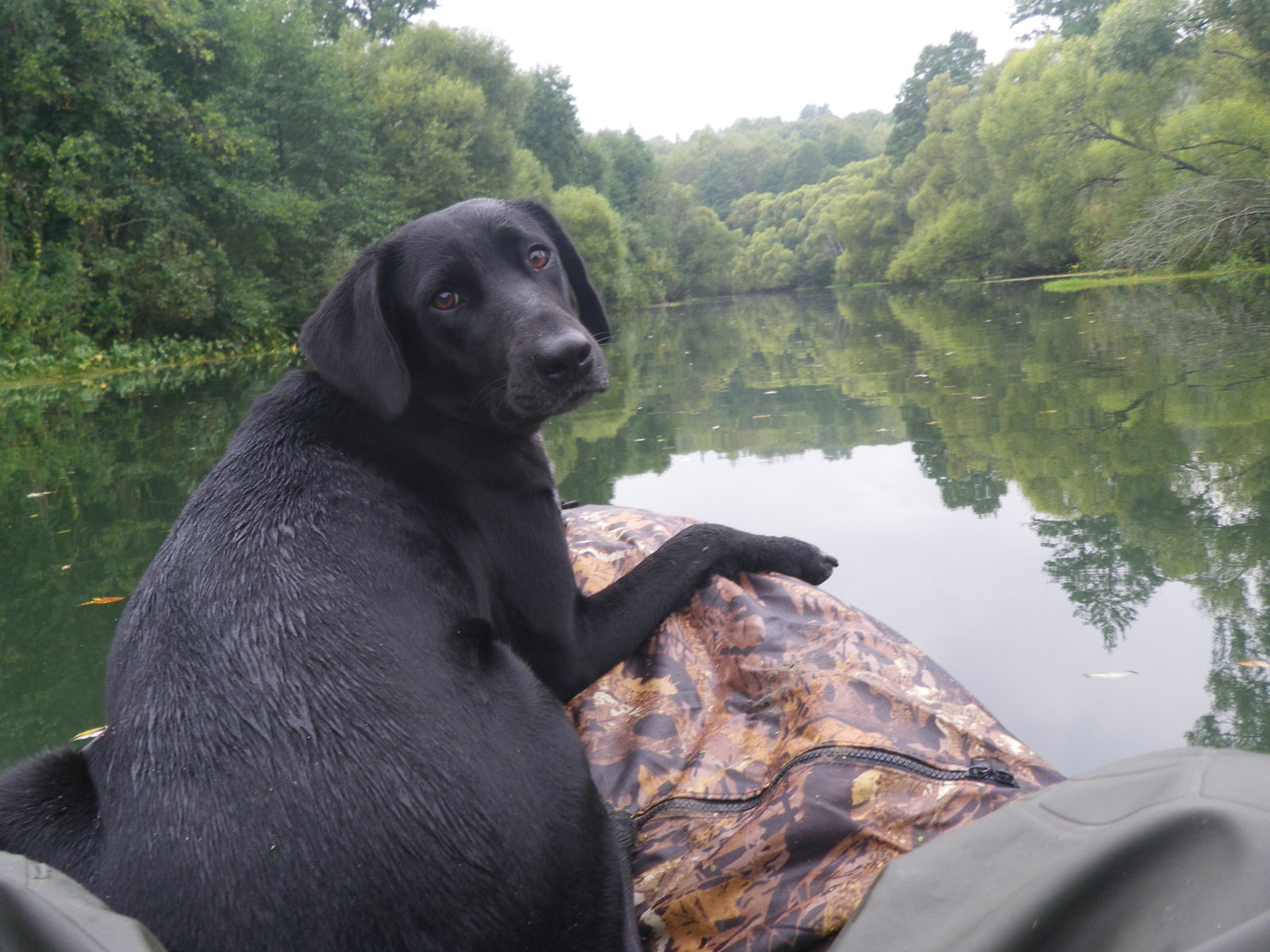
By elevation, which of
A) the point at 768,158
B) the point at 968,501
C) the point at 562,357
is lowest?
the point at 968,501

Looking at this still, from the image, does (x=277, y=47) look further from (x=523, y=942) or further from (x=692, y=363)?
(x=523, y=942)

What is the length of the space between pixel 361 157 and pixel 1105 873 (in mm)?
33296

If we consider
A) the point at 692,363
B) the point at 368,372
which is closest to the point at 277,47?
the point at 692,363

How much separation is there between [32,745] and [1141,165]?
2988 centimetres

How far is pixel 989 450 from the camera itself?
571cm

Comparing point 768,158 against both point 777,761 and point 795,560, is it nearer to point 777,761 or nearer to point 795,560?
point 795,560

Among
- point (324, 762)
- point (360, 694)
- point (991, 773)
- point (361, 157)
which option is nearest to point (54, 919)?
point (324, 762)

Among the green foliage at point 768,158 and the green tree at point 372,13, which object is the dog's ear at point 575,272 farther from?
the green foliage at point 768,158

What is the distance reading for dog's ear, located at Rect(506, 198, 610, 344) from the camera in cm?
314

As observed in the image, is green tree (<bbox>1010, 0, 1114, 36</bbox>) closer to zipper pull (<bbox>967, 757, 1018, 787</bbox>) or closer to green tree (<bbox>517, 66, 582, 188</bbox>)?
green tree (<bbox>517, 66, 582, 188</bbox>)

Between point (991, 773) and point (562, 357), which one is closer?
point (991, 773)

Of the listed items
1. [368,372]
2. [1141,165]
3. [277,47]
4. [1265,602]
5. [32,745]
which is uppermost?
[277,47]

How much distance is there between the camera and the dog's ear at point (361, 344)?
2246mm

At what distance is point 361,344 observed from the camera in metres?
2.30
